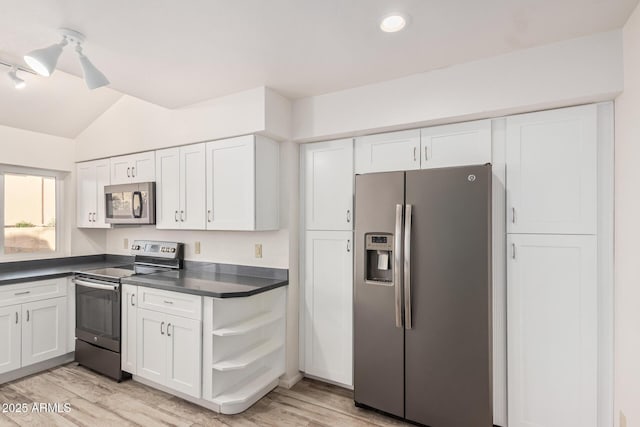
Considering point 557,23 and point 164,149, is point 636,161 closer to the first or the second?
point 557,23

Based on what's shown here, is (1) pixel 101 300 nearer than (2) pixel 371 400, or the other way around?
(2) pixel 371 400

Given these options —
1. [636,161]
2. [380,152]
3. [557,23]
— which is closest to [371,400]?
[380,152]

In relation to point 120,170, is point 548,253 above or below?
below

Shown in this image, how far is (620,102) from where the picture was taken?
191 cm

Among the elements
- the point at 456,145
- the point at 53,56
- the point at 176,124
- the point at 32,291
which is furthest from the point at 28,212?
the point at 456,145

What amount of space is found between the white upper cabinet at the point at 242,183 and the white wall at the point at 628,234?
226cm

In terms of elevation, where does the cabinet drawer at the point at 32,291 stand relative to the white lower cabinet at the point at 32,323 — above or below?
above

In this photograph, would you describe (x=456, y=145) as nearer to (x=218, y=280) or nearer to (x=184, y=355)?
(x=218, y=280)

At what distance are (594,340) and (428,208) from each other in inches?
47.1

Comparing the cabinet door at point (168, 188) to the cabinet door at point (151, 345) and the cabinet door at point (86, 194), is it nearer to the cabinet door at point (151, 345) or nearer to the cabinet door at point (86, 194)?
the cabinet door at point (151, 345)

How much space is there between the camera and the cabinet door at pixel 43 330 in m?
3.02

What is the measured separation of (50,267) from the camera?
3596mm

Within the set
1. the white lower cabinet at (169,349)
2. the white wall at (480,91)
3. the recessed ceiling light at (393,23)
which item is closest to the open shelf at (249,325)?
the white lower cabinet at (169,349)

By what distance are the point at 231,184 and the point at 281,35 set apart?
1264mm
